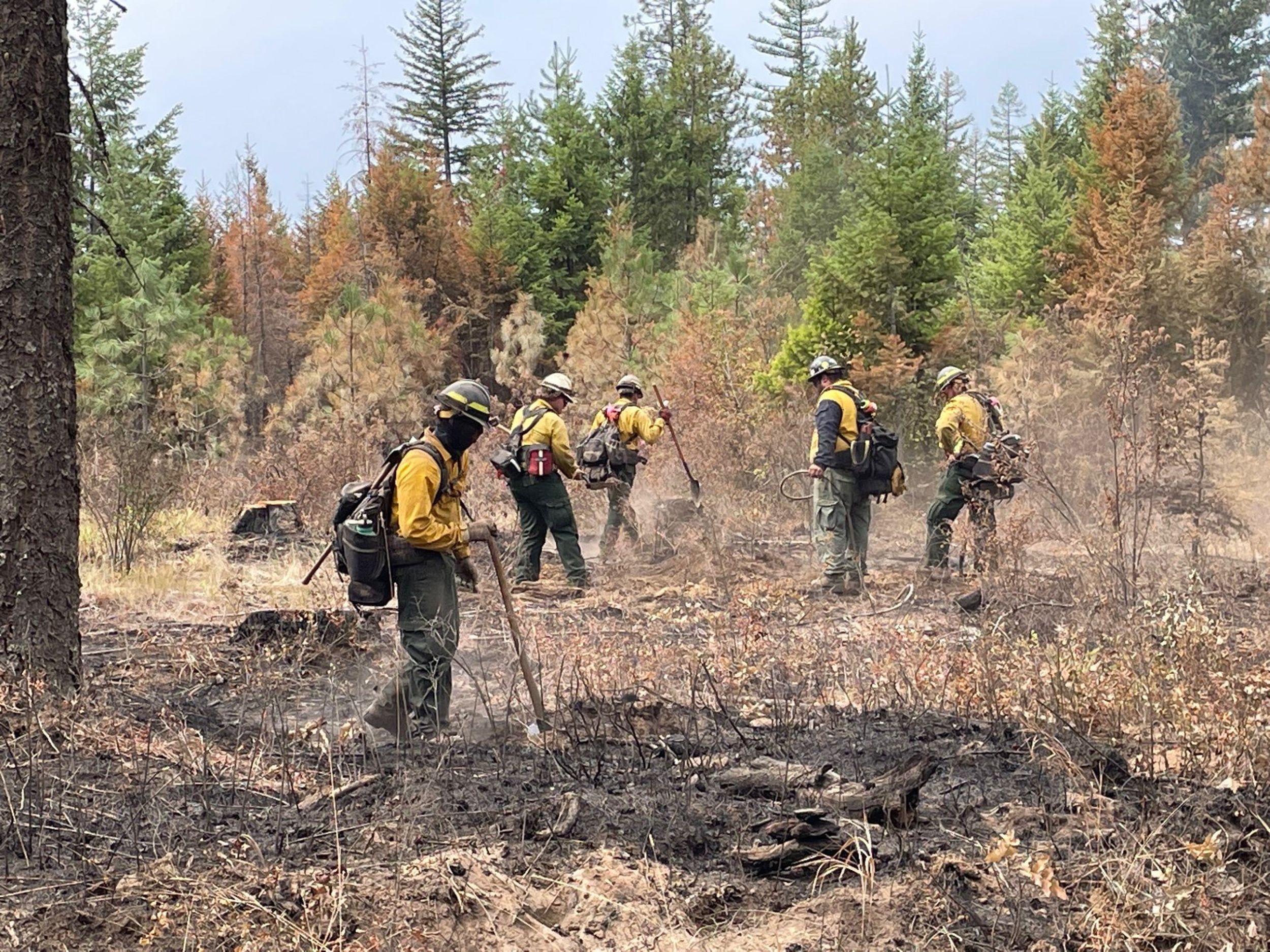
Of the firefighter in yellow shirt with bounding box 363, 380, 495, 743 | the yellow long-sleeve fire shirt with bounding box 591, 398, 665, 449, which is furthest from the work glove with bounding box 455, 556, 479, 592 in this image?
the yellow long-sleeve fire shirt with bounding box 591, 398, 665, 449

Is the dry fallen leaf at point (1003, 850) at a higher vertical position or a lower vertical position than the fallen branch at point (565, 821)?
higher

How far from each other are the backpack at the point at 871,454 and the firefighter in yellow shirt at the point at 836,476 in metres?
0.02

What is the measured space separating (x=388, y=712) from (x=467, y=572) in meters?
0.83

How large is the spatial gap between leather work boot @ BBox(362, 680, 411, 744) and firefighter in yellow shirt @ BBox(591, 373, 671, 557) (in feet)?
18.6

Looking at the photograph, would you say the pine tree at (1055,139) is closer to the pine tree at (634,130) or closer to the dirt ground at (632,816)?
the pine tree at (634,130)

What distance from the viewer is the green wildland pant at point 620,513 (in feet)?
37.9

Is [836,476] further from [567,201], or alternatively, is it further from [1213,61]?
[1213,61]

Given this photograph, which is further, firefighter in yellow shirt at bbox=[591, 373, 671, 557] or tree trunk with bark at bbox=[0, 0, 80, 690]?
firefighter in yellow shirt at bbox=[591, 373, 671, 557]

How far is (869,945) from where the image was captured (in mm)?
3236

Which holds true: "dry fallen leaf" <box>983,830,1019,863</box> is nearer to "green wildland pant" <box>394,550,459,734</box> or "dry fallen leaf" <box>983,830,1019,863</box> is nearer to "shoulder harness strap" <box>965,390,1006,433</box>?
"green wildland pant" <box>394,550,459,734</box>

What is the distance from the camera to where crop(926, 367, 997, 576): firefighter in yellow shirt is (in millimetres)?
10164

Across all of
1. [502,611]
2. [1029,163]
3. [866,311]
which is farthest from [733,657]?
[1029,163]

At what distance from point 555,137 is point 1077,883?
29670mm

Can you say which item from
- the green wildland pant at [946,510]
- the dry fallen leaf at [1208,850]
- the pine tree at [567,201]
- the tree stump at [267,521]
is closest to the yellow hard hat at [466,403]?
the dry fallen leaf at [1208,850]
